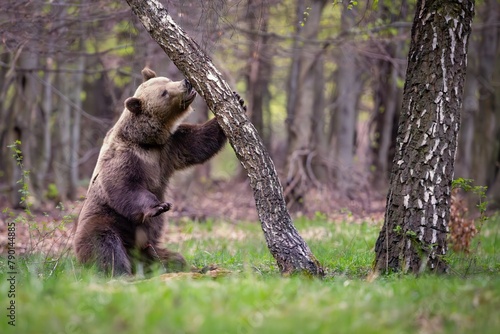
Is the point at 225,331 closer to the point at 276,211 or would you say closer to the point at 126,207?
the point at 276,211

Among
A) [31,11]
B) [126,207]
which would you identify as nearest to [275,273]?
[126,207]

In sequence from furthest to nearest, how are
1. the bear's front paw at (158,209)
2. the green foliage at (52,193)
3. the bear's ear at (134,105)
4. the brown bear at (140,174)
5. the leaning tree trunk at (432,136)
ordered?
1. the green foliage at (52,193)
2. the bear's ear at (134,105)
3. the brown bear at (140,174)
4. the bear's front paw at (158,209)
5. the leaning tree trunk at (432,136)

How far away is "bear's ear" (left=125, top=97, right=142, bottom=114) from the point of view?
830cm

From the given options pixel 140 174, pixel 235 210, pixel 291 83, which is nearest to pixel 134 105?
pixel 140 174

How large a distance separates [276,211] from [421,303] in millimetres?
2319

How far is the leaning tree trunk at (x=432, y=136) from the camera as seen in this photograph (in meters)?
6.63

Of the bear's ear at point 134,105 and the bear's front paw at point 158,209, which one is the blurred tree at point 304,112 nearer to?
the bear's ear at point 134,105

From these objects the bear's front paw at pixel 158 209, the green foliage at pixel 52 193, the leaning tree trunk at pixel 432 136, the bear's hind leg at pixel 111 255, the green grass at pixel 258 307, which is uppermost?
the leaning tree trunk at pixel 432 136

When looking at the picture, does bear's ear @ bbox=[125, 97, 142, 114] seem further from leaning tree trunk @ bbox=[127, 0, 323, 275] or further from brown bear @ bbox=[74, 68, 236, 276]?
leaning tree trunk @ bbox=[127, 0, 323, 275]

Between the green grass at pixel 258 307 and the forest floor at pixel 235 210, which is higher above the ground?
the green grass at pixel 258 307

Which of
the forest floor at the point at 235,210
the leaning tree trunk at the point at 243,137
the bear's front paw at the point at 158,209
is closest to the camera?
the leaning tree trunk at the point at 243,137

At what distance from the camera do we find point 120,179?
7.85 metres

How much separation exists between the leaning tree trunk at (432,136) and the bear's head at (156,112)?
298 cm

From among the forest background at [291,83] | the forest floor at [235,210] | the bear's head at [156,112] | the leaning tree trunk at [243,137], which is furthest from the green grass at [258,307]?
the forest floor at [235,210]
